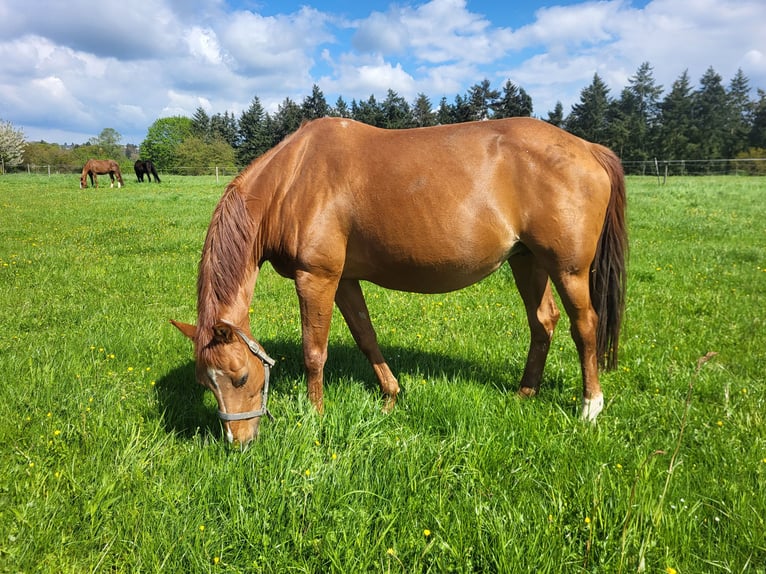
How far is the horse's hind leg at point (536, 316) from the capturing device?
373cm

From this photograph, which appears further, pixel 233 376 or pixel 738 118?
pixel 738 118

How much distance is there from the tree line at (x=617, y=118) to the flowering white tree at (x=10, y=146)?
3.33 m

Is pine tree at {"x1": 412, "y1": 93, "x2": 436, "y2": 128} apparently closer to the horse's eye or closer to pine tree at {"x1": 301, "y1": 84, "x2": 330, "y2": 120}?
pine tree at {"x1": 301, "y1": 84, "x2": 330, "y2": 120}

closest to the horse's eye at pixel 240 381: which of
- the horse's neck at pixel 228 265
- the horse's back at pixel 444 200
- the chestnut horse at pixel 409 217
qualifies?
the chestnut horse at pixel 409 217

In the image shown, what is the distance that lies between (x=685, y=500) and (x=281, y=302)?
5318mm

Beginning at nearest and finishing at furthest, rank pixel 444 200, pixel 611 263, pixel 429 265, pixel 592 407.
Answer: pixel 444 200, pixel 429 265, pixel 592 407, pixel 611 263

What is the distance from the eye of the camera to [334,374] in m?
4.08

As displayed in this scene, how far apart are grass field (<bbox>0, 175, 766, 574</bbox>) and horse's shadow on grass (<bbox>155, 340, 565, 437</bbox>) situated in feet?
0.08

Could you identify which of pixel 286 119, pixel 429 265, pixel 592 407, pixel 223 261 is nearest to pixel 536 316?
pixel 592 407

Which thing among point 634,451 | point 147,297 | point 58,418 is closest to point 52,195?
point 147,297

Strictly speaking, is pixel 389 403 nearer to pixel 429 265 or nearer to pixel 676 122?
pixel 429 265

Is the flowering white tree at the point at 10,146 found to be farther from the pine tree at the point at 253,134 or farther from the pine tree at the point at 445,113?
the pine tree at the point at 445,113

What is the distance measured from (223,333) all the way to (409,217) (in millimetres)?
1445

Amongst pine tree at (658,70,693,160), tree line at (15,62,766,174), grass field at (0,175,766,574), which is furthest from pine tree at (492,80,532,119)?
grass field at (0,175,766,574)
